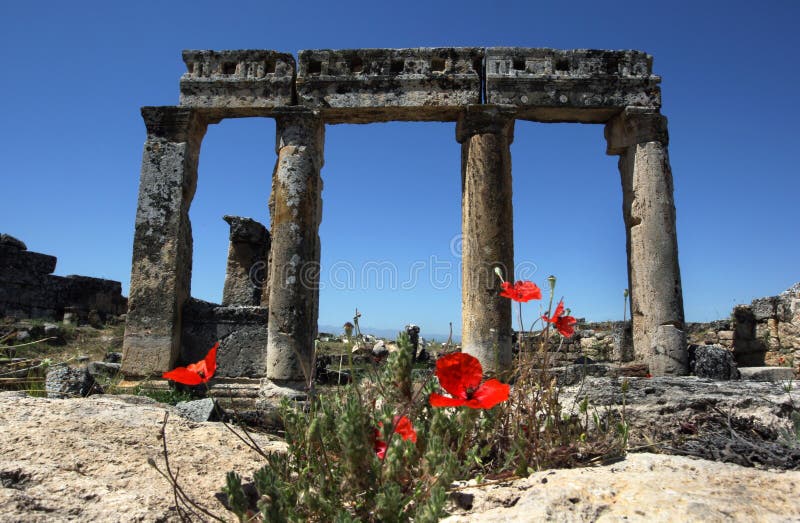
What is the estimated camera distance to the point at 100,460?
222 cm

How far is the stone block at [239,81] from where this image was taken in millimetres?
8281

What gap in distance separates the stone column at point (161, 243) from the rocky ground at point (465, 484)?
506 centimetres

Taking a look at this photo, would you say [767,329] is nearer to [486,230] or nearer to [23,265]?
[486,230]

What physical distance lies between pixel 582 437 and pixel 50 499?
214cm

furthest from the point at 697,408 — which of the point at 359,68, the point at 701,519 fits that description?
the point at 359,68


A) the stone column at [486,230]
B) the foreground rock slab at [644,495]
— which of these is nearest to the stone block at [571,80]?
the stone column at [486,230]

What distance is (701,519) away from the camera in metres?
1.59

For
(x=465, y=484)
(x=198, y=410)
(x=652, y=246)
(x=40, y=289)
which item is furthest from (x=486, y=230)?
(x=40, y=289)

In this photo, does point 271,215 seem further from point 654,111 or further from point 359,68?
point 654,111

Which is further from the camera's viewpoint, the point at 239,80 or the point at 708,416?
the point at 239,80

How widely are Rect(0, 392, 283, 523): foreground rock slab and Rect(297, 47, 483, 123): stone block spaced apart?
6.04 m

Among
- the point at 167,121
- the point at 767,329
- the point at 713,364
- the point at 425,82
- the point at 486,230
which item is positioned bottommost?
the point at 713,364

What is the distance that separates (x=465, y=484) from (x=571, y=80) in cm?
727

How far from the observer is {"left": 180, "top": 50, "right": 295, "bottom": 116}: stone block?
828 centimetres
